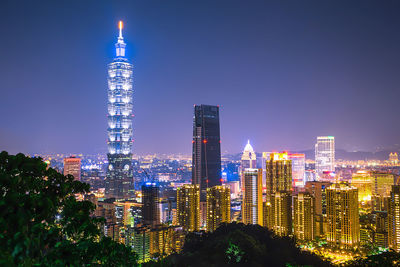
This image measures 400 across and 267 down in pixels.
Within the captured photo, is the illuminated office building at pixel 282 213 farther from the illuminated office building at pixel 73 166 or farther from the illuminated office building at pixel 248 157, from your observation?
the illuminated office building at pixel 248 157

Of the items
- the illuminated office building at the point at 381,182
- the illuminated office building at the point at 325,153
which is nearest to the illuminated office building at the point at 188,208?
the illuminated office building at the point at 381,182

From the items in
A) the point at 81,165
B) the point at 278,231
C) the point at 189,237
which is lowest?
the point at 278,231

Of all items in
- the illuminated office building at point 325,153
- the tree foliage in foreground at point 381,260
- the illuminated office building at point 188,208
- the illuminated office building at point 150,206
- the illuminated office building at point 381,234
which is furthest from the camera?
the illuminated office building at point 325,153

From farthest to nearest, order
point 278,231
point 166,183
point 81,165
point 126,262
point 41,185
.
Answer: point 166,183 < point 81,165 < point 278,231 < point 126,262 < point 41,185

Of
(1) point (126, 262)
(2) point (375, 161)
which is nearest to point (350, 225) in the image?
(1) point (126, 262)

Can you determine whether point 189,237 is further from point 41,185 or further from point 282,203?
point 41,185
